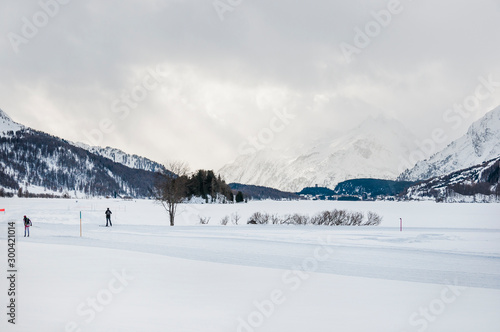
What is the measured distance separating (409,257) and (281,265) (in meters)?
7.06

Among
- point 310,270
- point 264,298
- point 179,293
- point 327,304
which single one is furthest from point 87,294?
point 310,270

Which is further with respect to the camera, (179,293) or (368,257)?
(368,257)

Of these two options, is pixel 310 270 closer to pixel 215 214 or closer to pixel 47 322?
pixel 47 322

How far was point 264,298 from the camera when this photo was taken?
39.8 ft
